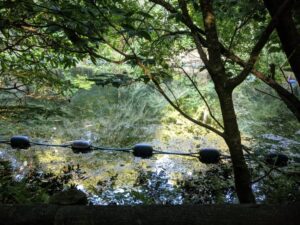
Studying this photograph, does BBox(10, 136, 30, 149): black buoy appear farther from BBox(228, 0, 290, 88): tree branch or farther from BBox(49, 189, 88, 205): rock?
BBox(228, 0, 290, 88): tree branch

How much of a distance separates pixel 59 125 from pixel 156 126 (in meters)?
0.96

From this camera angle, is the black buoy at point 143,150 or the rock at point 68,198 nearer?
the rock at point 68,198

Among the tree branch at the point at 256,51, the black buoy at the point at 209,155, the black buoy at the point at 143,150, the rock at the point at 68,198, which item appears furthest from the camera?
the black buoy at the point at 143,150

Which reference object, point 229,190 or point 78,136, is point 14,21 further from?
point 78,136

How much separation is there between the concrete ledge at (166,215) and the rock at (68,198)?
146mm

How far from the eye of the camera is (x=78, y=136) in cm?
319

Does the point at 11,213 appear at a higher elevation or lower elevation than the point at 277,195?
lower

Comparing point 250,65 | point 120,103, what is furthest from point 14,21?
point 120,103

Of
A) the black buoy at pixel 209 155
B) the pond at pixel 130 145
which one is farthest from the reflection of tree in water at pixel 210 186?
the black buoy at pixel 209 155

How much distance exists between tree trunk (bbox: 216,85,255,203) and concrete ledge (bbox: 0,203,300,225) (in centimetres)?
8

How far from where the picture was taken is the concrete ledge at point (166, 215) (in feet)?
2.98

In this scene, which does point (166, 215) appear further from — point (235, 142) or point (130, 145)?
point (130, 145)

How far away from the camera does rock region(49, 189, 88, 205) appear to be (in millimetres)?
1122

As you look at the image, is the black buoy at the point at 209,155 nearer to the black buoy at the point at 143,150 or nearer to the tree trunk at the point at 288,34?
the black buoy at the point at 143,150
